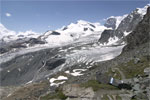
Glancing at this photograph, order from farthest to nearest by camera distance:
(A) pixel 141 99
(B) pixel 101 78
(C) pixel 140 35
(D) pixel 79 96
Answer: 1. (C) pixel 140 35
2. (B) pixel 101 78
3. (D) pixel 79 96
4. (A) pixel 141 99

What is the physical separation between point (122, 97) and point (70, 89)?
404 inches

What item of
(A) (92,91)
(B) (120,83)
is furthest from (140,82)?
(A) (92,91)

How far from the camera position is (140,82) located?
41656mm

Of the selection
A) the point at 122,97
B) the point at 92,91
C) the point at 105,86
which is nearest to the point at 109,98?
the point at 122,97

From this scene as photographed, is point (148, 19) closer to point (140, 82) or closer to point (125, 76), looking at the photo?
point (125, 76)

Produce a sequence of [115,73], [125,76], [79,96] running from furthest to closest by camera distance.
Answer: [115,73]
[125,76]
[79,96]

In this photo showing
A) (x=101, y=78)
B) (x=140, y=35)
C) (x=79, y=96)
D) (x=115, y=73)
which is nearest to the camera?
(x=79, y=96)

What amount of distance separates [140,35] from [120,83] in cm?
10667

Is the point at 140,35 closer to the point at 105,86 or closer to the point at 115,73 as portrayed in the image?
the point at 115,73

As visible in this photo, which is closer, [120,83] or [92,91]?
[92,91]

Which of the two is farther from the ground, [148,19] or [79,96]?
[148,19]

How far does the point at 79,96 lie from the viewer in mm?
37906

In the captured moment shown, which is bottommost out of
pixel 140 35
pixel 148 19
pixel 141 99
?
pixel 141 99

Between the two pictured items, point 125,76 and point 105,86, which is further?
point 125,76
